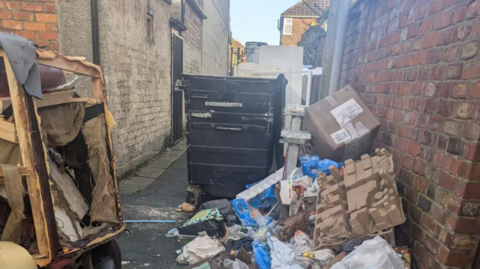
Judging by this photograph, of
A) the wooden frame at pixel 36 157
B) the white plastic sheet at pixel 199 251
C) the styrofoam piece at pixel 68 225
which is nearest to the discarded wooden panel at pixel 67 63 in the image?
the wooden frame at pixel 36 157

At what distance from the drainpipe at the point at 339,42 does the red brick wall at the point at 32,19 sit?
3570 millimetres

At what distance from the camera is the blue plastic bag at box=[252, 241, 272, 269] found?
2.41 meters

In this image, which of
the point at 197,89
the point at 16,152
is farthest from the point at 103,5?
the point at 16,152

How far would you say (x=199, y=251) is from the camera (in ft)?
9.05

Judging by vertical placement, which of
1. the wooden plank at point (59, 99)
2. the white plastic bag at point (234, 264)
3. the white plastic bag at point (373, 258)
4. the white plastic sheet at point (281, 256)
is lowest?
the white plastic bag at point (234, 264)

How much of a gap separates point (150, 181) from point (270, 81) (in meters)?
2.74

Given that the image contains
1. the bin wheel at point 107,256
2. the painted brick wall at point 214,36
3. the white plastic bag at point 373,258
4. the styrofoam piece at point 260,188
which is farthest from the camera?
the painted brick wall at point 214,36

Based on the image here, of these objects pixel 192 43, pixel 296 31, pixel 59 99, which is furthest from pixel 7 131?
pixel 296 31

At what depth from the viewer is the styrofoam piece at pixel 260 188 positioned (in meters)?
3.31

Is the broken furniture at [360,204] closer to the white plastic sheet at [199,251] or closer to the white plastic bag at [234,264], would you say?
the white plastic bag at [234,264]

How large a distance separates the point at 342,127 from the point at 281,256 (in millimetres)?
1402

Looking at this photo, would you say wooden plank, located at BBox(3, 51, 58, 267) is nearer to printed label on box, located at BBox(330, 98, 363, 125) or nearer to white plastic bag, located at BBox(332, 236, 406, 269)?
white plastic bag, located at BBox(332, 236, 406, 269)

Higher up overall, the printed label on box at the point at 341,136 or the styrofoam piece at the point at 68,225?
the printed label on box at the point at 341,136

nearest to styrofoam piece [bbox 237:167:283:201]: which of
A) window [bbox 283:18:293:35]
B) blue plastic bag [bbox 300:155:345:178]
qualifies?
blue plastic bag [bbox 300:155:345:178]
